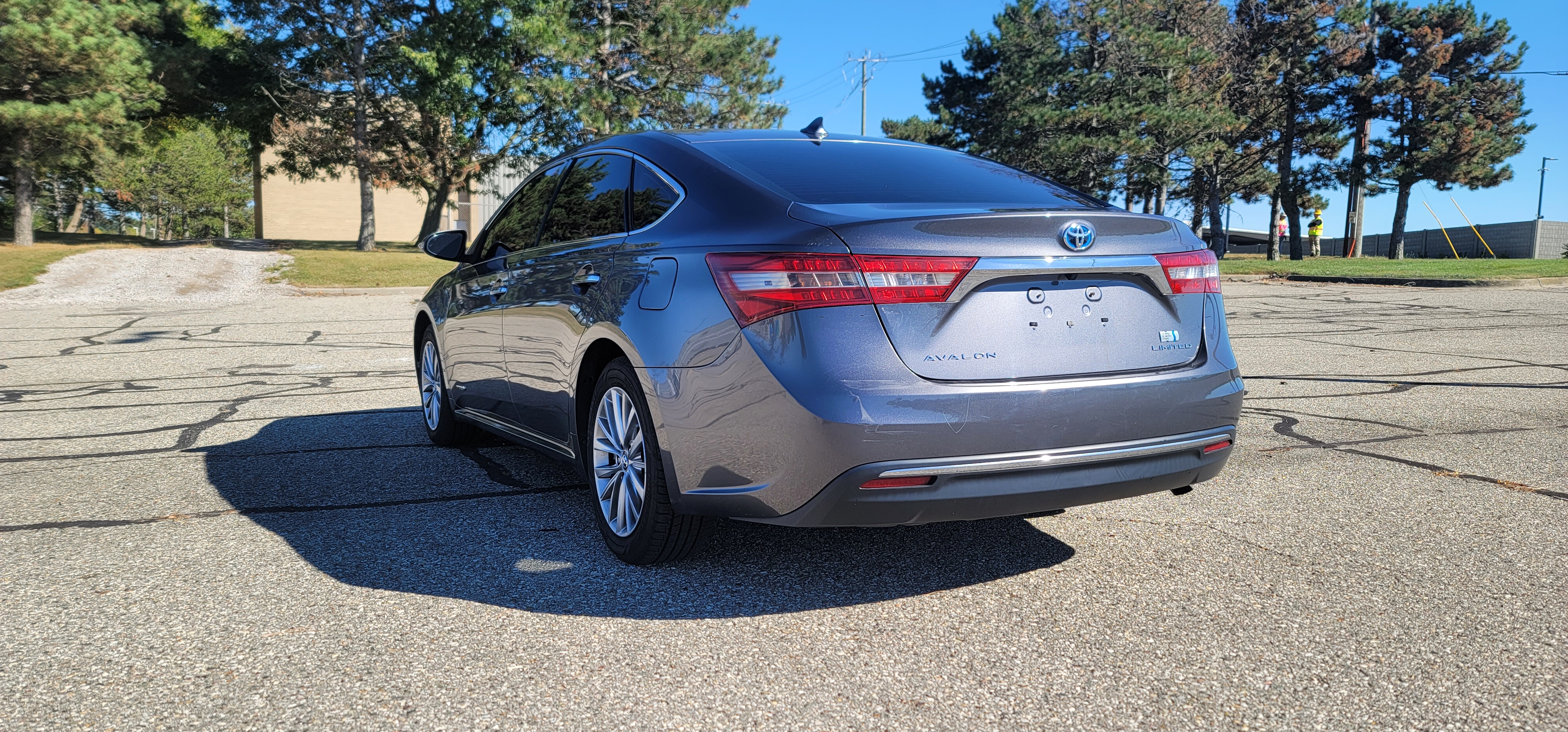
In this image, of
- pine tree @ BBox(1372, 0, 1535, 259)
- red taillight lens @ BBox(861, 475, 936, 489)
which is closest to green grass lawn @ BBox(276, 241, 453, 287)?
red taillight lens @ BBox(861, 475, 936, 489)

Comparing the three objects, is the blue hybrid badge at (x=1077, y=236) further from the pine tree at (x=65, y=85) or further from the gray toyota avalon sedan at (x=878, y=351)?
the pine tree at (x=65, y=85)

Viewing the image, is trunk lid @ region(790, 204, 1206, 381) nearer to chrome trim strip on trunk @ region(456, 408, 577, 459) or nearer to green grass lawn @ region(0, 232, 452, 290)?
chrome trim strip on trunk @ region(456, 408, 577, 459)

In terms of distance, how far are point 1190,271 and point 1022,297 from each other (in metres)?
0.73

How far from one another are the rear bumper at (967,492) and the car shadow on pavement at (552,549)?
457 millimetres

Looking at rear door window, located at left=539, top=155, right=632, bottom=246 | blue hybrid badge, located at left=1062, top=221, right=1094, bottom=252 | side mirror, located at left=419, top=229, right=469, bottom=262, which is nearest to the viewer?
blue hybrid badge, located at left=1062, top=221, right=1094, bottom=252

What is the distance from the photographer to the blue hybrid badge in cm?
326

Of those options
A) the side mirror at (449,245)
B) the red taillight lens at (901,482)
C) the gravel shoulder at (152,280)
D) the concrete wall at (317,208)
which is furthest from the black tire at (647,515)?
the concrete wall at (317,208)

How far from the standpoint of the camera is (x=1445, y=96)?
41.7 m

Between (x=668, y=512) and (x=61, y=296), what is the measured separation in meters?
19.3

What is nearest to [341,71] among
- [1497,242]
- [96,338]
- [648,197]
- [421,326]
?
[96,338]

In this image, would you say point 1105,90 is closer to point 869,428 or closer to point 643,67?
point 643,67

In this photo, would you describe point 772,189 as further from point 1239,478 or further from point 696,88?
point 696,88

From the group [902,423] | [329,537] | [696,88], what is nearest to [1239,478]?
[902,423]

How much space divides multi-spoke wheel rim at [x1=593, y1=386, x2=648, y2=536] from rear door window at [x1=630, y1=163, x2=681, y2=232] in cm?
62
